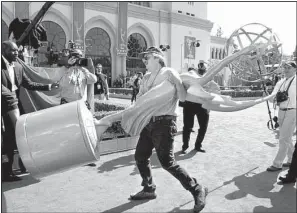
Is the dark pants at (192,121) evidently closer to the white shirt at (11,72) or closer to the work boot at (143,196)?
the work boot at (143,196)

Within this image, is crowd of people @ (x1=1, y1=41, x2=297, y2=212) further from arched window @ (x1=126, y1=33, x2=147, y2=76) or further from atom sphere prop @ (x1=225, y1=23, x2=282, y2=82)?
arched window @ (x1=126, y1=33, x2=147, y2=76)

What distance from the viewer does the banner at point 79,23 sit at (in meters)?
25.1

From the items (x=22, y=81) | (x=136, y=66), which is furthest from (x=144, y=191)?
(x=136, y=66)

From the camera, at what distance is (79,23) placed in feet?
83.4

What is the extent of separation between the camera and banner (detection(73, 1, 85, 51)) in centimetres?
2513

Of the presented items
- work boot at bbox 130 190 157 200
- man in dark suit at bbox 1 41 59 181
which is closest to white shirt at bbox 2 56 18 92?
man in dark suit at bbox 1 41 59 181

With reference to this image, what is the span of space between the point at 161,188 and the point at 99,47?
25.2 meters

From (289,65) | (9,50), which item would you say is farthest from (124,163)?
(289,65)

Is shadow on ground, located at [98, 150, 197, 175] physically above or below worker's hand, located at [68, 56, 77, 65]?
below

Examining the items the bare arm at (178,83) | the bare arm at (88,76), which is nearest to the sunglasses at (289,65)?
the bare arm at (178,83)

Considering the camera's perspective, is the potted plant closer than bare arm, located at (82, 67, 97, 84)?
No

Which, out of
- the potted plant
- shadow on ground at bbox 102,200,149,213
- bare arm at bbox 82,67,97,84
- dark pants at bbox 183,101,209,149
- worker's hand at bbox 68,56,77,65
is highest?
worker's hand at bbox 68,56,77,65

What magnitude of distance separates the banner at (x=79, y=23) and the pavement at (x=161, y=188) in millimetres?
21553

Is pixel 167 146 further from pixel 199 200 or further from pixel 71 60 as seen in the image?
pixel 71 60
